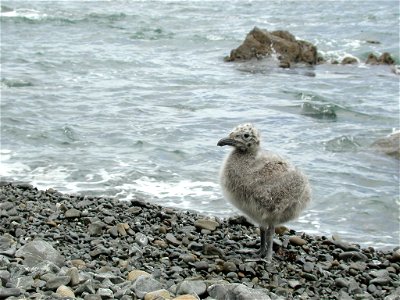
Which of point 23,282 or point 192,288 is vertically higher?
point 23,282

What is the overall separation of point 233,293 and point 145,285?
84 centimetres

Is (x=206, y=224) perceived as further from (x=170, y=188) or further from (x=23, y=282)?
(x=23, y=282)

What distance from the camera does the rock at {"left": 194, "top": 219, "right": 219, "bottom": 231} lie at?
10285 millimetres

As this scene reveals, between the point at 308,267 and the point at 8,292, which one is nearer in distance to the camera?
the point at 8,292

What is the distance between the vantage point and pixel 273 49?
96.3 feet

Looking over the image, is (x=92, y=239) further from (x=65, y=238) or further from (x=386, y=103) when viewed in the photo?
(x=386, y=103)

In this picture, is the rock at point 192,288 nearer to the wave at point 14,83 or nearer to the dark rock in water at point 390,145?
the dark rock in water at point 390,145

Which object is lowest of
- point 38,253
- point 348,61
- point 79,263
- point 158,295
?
point 348,61

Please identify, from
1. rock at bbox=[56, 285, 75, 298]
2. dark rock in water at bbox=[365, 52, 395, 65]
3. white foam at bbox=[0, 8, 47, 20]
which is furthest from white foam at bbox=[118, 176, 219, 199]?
white foam at bbox=[0, 8, 47, 20]

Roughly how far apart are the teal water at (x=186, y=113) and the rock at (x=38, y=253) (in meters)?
4.57

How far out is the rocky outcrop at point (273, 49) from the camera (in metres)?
29.0

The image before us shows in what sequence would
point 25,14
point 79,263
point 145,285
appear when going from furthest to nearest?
point 25,14, point 79,263, point 145,285

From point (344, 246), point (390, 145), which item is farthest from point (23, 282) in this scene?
point (390, 145)

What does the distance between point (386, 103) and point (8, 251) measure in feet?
51.8
